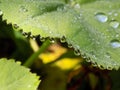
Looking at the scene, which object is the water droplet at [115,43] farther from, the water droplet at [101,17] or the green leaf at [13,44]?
the green leaf at [13,44]

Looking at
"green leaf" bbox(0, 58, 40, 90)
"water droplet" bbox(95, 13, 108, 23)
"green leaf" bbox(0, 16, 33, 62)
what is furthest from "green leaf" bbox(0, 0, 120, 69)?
"green leaf" bbox(0, 16, 33, 62)

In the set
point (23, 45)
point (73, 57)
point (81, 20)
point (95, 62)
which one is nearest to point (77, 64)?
point (73, 57)

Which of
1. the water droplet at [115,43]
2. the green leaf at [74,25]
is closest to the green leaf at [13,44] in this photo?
the green leaf at [74,25]

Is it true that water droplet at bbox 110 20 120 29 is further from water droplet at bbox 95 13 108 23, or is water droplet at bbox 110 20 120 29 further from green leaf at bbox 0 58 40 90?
green leaf at bbox 0 58 40 90

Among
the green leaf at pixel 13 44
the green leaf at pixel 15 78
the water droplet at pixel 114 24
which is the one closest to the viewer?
the green leaf at pixel 15 78

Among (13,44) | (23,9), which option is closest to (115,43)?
(23,9)

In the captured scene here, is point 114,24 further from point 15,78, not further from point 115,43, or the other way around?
point 15,78
